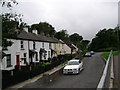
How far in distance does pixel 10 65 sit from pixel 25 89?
11786 millimetres

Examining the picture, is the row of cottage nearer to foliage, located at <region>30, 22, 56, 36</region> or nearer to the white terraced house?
the white terraced house

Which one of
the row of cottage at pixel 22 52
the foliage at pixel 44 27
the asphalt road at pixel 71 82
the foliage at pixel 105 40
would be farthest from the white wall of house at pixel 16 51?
the foliage at pixel 105 40

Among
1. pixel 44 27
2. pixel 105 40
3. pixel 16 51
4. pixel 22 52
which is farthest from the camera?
pixel 105 40

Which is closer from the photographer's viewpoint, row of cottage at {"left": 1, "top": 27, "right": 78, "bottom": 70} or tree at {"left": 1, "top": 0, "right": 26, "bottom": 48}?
tree at {"left": 1, "top": 0, "right": 26, "bottom": 48}

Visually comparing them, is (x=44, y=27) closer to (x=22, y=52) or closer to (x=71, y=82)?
(x=22, y=52)

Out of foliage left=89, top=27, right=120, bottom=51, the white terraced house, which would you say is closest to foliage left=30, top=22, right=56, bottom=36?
foliage left=89, top=27, right=120, bottom=51

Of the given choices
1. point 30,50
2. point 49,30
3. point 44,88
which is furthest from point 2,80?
point 49,30

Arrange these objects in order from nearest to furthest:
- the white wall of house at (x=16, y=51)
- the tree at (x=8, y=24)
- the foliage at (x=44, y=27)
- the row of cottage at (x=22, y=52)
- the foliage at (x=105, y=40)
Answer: the tree at (x=8, y=24) < the white wall of house at (x=16, y=51) < the row of cottage at (x=22, y=52) < the foliage at (x=44, y=27) < the foliage at (x=105, y=40)

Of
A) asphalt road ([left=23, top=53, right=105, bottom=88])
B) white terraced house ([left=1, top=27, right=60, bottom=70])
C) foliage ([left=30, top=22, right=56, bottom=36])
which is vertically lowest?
asphalt road ([left=23, top=53, right=105, bottom=88])

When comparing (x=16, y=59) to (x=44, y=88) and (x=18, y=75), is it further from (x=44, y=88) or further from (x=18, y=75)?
(x=44, y=88)

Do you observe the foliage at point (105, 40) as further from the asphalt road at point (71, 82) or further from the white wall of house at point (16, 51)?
the asphalt road at point (71, 82)

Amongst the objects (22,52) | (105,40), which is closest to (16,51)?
(22,52)

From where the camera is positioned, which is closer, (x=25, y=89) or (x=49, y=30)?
(x=25, y=89)

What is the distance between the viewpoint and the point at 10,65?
23.1 meters
